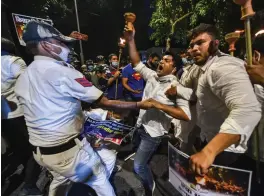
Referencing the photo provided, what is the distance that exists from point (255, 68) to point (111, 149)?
65.6 inches

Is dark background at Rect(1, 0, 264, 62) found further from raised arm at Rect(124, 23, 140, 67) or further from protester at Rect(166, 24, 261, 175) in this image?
protester at Rect(166, 24, 261, 175)

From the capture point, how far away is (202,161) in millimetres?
1241

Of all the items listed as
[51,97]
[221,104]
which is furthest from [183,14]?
[51,97]

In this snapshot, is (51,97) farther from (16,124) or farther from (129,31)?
(16,124)

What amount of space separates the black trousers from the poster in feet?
6.74

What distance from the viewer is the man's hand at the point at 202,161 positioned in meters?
1.24

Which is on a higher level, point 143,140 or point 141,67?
point 141,67

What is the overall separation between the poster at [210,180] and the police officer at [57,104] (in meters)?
0.67

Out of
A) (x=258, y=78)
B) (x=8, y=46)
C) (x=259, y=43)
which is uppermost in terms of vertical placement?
(x=8, y=46)

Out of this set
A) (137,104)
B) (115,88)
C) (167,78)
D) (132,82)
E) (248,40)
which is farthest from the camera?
(115,88)

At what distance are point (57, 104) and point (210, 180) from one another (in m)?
1.24

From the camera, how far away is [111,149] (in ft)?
8.83

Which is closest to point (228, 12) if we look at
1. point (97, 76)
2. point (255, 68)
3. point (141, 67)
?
point (97, 76)

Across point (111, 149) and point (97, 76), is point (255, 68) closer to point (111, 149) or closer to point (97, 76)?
point (111, 149)
